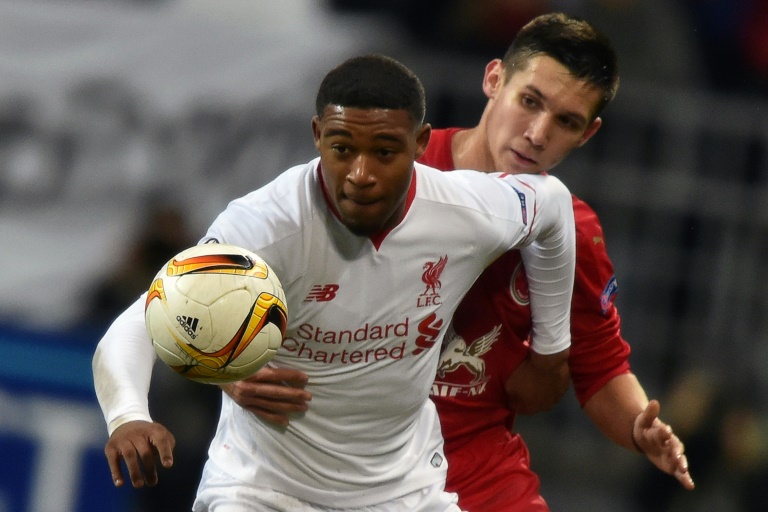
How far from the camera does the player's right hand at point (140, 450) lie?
299 cm

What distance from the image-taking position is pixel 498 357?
4211 mm

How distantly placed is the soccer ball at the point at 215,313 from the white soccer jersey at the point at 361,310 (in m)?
0.14

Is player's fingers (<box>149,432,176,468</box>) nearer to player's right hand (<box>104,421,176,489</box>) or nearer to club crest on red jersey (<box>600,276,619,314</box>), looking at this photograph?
player's right hand (<box>104,421,176,489</box>)

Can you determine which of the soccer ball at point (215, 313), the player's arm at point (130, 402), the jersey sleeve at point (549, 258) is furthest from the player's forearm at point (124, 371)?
the jersey sleeve at point (549, 258)

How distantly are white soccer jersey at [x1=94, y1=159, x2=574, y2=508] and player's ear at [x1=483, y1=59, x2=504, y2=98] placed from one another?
61cm

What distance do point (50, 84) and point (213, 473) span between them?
383 centimetres

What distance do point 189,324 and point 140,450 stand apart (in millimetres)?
302

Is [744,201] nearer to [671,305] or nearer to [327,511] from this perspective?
[671,305]

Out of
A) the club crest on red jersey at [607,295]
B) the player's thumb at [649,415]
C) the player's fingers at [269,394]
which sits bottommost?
the player's thumb at [649,415]

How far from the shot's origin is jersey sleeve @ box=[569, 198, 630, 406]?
13.9 ft

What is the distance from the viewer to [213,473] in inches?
145

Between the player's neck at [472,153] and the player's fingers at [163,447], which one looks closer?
the player's fingers at [163,447]

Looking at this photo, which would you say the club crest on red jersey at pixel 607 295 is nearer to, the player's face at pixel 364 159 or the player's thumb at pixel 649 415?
the player's thumb at pixel 649 415

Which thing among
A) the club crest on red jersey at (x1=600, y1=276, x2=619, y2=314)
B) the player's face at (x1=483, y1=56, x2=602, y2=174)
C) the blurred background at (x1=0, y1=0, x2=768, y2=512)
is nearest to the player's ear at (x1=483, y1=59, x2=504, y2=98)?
the player's face at (x1=483, y1=56, x2=602, y2=174)
